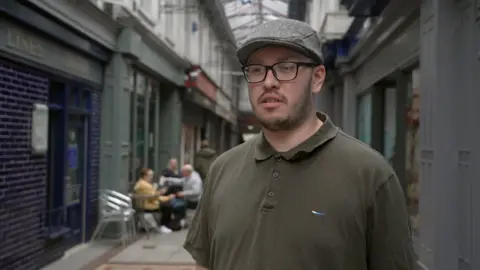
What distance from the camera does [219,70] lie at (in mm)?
32312

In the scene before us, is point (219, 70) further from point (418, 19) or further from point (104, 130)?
point (418, 19)

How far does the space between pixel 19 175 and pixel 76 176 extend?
112 inches

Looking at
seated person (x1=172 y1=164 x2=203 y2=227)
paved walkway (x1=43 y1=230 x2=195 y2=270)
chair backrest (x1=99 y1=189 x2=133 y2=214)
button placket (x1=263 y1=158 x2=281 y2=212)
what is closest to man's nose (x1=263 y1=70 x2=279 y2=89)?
button placket (x1=263 y1=158 x2=281 y2=212)

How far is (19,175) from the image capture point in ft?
26.1

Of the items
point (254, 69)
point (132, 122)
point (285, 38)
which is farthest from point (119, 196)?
point (285, 38)

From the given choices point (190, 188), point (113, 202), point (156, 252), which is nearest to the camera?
point (156, 252)

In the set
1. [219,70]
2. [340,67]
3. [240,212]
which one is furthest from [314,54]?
[219,70]

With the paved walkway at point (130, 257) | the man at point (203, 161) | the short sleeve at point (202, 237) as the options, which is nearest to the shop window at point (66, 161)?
the paved walkway at point (130, 257)

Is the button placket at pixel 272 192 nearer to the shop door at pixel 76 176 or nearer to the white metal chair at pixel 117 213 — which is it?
the shop door at pixel 76 176

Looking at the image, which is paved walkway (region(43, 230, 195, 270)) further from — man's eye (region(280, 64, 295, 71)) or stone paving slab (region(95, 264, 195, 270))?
man's eye (region(280, 64, 295, 71))

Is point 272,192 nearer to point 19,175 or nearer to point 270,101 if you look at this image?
point 270,101

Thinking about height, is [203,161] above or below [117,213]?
above

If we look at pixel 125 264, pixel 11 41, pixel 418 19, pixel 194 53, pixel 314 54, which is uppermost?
pixel 194 53

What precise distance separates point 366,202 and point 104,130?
10478 millimetres
